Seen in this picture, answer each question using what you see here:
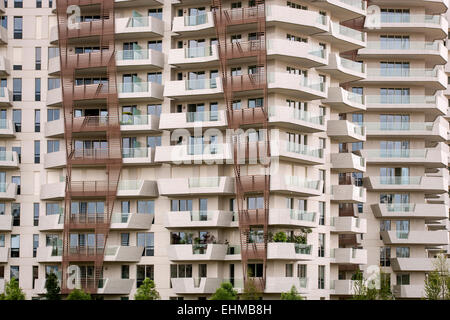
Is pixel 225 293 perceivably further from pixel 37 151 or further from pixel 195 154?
pixel 37 151

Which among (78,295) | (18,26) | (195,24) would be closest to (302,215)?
(195,24)

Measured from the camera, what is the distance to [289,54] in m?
92.6

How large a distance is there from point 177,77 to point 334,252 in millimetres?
22243

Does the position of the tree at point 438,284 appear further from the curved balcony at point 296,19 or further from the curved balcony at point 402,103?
the curved balcony at point 296,19

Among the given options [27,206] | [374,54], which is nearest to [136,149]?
[27,206]

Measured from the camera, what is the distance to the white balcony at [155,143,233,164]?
92.5m

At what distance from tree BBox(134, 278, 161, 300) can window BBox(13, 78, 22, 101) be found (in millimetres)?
23402

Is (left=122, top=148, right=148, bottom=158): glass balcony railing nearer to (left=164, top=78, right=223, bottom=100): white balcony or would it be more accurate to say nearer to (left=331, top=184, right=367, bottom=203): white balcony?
(left=164, top=78, right=223, bottom=100): white balcony

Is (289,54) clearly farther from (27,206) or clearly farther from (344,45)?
(27,206)

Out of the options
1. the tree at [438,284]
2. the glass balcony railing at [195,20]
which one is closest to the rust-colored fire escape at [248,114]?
the glass balcony railing at [195,20]

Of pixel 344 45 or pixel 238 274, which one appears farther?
pixel 344 45

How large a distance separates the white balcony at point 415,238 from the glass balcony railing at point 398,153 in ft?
26.5

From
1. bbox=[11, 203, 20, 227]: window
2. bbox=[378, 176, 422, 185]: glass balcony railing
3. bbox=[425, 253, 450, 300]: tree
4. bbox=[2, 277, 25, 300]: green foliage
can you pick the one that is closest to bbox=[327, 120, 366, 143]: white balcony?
bbox=[378, 176, 422, 185]: glass balcony railing

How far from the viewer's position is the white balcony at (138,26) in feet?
318
